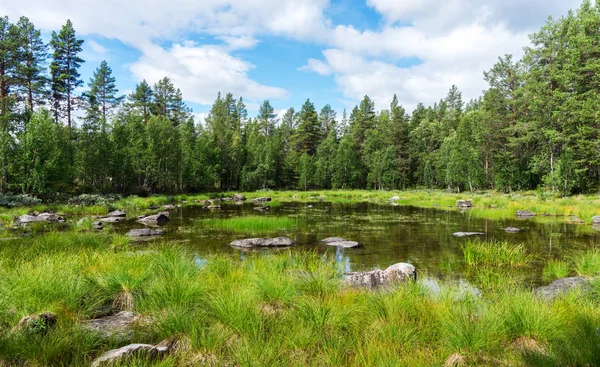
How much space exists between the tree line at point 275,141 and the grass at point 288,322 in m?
31.2

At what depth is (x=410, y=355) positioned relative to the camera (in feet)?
13.8

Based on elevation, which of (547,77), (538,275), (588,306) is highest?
(547,77)

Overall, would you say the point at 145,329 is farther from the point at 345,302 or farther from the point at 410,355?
the point at 410,355

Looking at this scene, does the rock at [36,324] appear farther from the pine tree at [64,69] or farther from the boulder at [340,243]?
the pine tree at [64,69]

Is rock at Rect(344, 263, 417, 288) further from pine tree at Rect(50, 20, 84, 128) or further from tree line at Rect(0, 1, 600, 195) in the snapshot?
pine tree at Rect(50, 20, 84, 128)

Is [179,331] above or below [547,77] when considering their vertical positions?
below

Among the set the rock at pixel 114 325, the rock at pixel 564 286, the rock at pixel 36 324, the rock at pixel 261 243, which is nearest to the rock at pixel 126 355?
the rock at pixel 114 325

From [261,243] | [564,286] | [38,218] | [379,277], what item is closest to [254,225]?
[261,243]

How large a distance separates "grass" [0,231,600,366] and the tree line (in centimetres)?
3125

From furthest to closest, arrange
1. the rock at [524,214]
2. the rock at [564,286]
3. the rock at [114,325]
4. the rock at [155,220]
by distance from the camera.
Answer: the rock at [524,214] < the rock at [155,220] < the rock at [564,286] < the rock at [114,325]

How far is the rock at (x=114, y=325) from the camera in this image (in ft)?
16.5

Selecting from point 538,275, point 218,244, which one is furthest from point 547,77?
point 218,244

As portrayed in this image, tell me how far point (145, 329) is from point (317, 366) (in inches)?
109

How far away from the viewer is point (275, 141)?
246 ft
